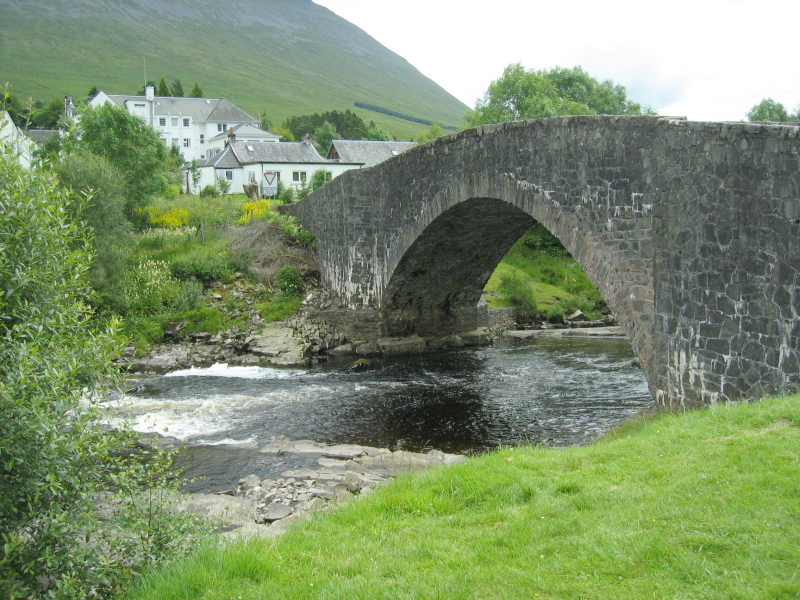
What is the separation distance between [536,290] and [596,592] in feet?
87.1

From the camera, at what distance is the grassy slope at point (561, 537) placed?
463cm

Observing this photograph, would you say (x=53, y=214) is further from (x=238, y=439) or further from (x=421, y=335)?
(x=421, y=335)

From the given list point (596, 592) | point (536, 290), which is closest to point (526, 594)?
point (596, 592)

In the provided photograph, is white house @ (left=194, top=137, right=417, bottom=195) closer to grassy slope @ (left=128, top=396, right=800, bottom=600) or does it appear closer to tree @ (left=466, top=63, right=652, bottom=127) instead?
tree @ (left=466, top=63, right=652, bottom=127)

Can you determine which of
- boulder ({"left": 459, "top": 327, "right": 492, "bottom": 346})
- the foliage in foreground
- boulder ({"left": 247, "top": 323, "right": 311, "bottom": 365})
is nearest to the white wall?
boulder ({"left": 247, "top": 323, "right": 311, "bottom": 365})

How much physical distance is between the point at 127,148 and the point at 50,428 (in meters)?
29.1

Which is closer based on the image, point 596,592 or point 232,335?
point 596,592

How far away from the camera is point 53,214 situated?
19.8 feet

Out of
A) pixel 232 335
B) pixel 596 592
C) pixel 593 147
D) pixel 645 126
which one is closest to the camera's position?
pixel 596 592

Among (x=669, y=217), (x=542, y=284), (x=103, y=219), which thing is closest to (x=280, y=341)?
(x=103, y=219)

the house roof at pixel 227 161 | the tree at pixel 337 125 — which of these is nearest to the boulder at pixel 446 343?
the house roof at pixel 227 161

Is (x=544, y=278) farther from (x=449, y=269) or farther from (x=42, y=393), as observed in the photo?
(x=42, y=393)

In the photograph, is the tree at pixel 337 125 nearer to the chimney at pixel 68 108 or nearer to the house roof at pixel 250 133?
the house roof at pixel 250 133

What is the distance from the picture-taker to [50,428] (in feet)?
16.5
